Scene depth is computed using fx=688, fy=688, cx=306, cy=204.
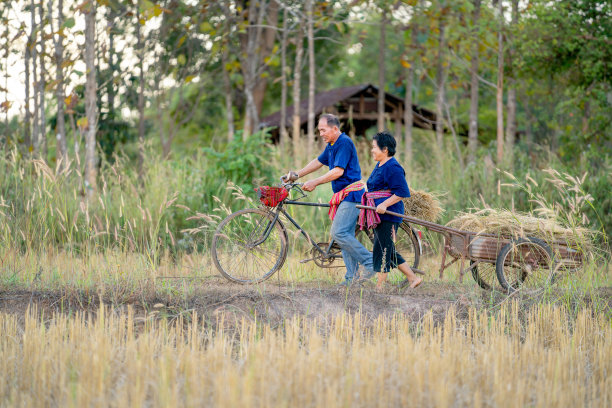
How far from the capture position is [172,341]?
5.02 m

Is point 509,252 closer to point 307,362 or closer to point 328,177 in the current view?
point 328,177

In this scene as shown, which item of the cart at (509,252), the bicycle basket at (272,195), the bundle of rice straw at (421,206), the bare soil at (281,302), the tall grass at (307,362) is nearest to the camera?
the tall grass at (307,362)

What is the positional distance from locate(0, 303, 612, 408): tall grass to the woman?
780mm

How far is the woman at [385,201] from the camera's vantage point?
632 cm

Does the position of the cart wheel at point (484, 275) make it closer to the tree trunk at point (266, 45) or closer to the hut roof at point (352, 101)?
the tree trunk at point (266, 45)

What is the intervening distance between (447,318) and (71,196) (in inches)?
216

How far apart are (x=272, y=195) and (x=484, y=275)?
230cm

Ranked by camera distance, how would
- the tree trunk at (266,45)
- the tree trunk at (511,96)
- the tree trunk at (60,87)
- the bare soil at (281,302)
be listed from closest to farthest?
the bare soil at (281,302) < the tree trunk at (60,87) < the tree trunk at (511,96) < the tree trunk at (266,45)

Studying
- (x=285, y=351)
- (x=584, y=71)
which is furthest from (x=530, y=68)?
(x=285, y=351)

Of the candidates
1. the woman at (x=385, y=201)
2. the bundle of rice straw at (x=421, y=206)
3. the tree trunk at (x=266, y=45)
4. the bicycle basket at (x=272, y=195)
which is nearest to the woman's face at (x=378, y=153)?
the woman at (x=385, y=201)

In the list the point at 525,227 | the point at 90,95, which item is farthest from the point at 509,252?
the point at 90,95

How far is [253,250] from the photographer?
22.5 ft

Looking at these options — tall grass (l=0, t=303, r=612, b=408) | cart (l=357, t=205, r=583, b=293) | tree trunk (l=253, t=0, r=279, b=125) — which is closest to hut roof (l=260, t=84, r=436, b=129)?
tree trunk (l=253, t=0, r=279, b=125)

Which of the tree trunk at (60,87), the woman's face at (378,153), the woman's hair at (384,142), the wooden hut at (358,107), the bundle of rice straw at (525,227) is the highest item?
the wooden hut at (358,107)
